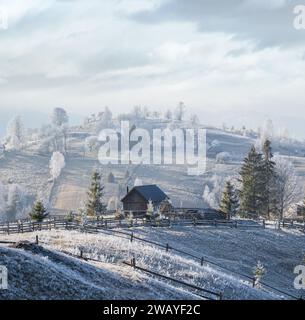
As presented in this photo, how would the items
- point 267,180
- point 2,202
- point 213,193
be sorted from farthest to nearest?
point 2,202 < point 213,193 < point 267,180

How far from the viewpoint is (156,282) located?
3098 cm

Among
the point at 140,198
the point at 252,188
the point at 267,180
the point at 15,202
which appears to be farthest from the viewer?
the point at 15,202

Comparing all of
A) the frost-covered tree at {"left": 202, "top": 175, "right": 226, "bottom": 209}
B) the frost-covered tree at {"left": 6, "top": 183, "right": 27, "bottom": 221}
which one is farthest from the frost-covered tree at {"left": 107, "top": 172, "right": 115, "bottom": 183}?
the frost-covered tree at {"left": 202, "top": 175, "right": 226, "bottom": 209}

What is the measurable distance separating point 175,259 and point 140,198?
37783 millimetres

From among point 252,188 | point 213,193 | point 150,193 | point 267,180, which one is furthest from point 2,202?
point 267,180

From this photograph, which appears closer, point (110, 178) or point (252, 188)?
point (252, 188)

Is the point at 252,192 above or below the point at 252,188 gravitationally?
below

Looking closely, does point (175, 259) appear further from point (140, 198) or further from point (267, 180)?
point (267, 180)

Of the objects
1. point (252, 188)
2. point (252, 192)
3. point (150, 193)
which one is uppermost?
point (252, 188)

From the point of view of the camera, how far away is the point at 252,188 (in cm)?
A: 8312

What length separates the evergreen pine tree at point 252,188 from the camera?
273 feet

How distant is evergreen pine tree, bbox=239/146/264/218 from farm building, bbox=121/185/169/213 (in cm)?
1181

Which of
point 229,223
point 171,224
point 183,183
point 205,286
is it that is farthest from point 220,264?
point 183,183

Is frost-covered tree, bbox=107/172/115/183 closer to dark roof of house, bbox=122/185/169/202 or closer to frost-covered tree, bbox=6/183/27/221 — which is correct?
frost-covered tree, bbox=6/183/27/221
